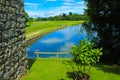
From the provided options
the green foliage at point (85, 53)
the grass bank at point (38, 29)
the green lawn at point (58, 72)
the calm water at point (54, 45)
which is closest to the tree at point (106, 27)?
the calm water at point (54, 45)

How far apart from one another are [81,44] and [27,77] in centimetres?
458

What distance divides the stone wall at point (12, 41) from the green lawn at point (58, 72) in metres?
1.43

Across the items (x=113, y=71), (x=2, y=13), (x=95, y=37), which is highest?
(x=2, y=13)

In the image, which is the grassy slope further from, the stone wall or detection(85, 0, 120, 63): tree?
the stone wall

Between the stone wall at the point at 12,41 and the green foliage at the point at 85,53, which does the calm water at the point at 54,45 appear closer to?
the stone wall at the point at 12,41

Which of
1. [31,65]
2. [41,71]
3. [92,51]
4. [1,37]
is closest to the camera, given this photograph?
[1,37]

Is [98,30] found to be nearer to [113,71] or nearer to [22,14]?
[113,71]

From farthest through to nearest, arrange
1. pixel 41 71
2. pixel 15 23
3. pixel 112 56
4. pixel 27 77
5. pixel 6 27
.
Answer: pixel 112 56, pixel 41 71, pixel 27 77, pixel 15 23, pixel 6 27

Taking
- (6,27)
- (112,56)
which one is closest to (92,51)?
(6,27)

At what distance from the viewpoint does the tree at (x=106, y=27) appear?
25.2m

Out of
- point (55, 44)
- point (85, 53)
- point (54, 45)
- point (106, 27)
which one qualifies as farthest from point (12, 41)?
point (55, 44)

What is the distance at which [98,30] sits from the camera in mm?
26547

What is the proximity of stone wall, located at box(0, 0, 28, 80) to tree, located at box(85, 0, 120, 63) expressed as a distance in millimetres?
10324

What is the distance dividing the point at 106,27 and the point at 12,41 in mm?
13423
